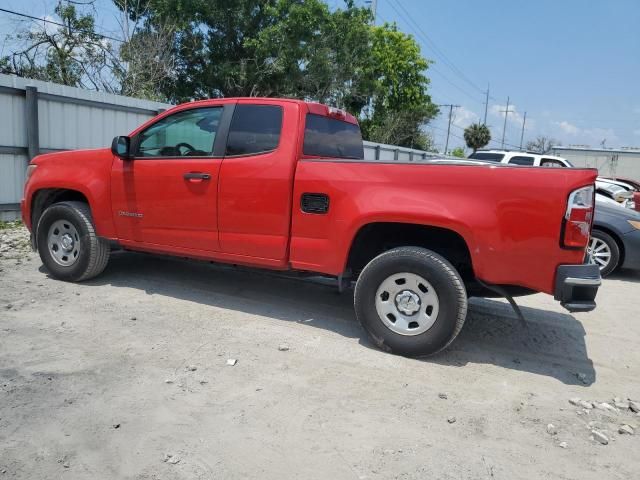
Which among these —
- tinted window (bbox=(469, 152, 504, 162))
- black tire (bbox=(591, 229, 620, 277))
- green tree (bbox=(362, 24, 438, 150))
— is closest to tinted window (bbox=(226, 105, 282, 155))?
black tire (bbox=(591, 229, 620, 277))

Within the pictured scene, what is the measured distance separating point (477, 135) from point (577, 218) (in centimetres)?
5436

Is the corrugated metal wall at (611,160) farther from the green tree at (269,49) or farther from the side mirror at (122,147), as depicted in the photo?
the side mirror at (122,147)

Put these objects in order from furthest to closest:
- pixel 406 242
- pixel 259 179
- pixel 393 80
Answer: pixel 393 80, pixel 259 179, pixel 406 242

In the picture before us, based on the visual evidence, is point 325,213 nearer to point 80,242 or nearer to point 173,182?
point 173,182

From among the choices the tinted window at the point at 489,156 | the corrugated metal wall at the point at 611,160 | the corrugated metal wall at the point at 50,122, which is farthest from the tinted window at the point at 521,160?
the corrugated metal wall at the point at 611,160

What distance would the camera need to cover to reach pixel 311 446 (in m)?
2.95

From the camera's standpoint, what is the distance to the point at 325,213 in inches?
172

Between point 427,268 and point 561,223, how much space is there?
955 millimetres

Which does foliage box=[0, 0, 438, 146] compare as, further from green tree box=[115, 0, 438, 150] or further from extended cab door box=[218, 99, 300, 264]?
extended cab door box=[218, 99, 300, 264]

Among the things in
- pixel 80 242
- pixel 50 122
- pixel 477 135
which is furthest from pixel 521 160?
pixel 477 135

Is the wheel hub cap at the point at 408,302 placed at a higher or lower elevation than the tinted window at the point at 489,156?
lower

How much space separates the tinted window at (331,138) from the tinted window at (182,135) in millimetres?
894

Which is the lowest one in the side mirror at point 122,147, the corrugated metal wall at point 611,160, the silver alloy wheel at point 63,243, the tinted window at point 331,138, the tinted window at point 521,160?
the silver alloy wheel at point 63,243

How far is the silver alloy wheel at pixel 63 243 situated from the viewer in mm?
5766
